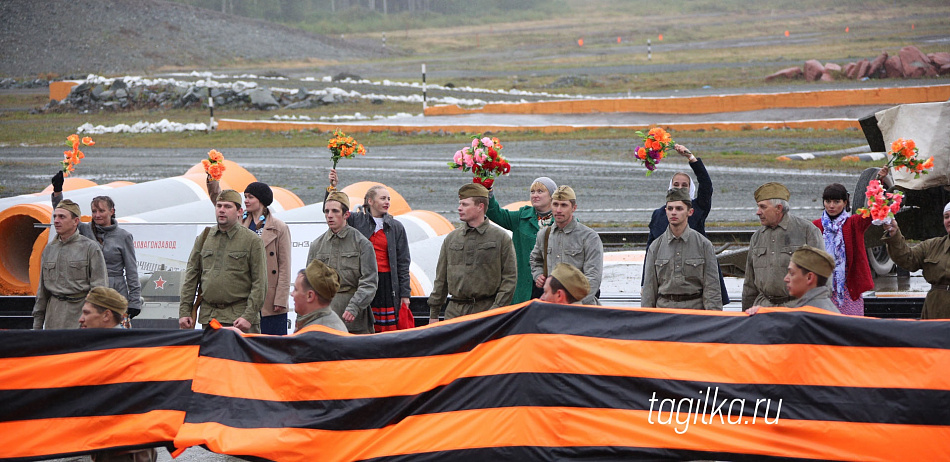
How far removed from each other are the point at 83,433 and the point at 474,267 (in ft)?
10.1

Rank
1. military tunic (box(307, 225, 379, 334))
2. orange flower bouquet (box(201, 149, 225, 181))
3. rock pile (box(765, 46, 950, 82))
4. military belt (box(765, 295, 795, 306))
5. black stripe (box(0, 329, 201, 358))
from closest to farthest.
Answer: black stripe (box(0, 329, 201, 358)), military belt (box(765, 295, 795, 306)), military tunic (box(307, 225, 379, 334)), orange flower bouquet (box(201, 149, 225, 181)), rock pile (box(765, 46, 950, 82))

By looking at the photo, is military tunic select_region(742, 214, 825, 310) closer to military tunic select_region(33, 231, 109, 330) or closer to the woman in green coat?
the woman in green coat

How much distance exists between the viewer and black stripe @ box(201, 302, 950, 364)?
522 cm

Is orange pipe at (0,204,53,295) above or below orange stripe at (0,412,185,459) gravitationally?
above

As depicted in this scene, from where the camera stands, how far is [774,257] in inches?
260

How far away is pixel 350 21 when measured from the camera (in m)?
83.3

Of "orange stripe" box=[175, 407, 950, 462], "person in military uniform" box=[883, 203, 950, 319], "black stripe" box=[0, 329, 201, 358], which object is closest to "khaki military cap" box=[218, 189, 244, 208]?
"black stripe" box=[0, 329, 201, 358]

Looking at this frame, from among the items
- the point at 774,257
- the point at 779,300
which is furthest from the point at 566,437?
the point at 774,257

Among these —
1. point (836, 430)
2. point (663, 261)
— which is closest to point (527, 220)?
point (663, 261)

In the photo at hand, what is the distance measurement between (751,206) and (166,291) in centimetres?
1178

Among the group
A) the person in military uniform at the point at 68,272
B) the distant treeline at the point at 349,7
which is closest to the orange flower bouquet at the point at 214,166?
the person in military uniform at the point at 68,272

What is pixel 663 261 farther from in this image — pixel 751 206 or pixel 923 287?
pixel 751 206

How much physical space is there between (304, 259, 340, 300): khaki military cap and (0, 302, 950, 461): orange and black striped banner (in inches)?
10.9

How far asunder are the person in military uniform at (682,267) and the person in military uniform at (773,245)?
1.19 ft
